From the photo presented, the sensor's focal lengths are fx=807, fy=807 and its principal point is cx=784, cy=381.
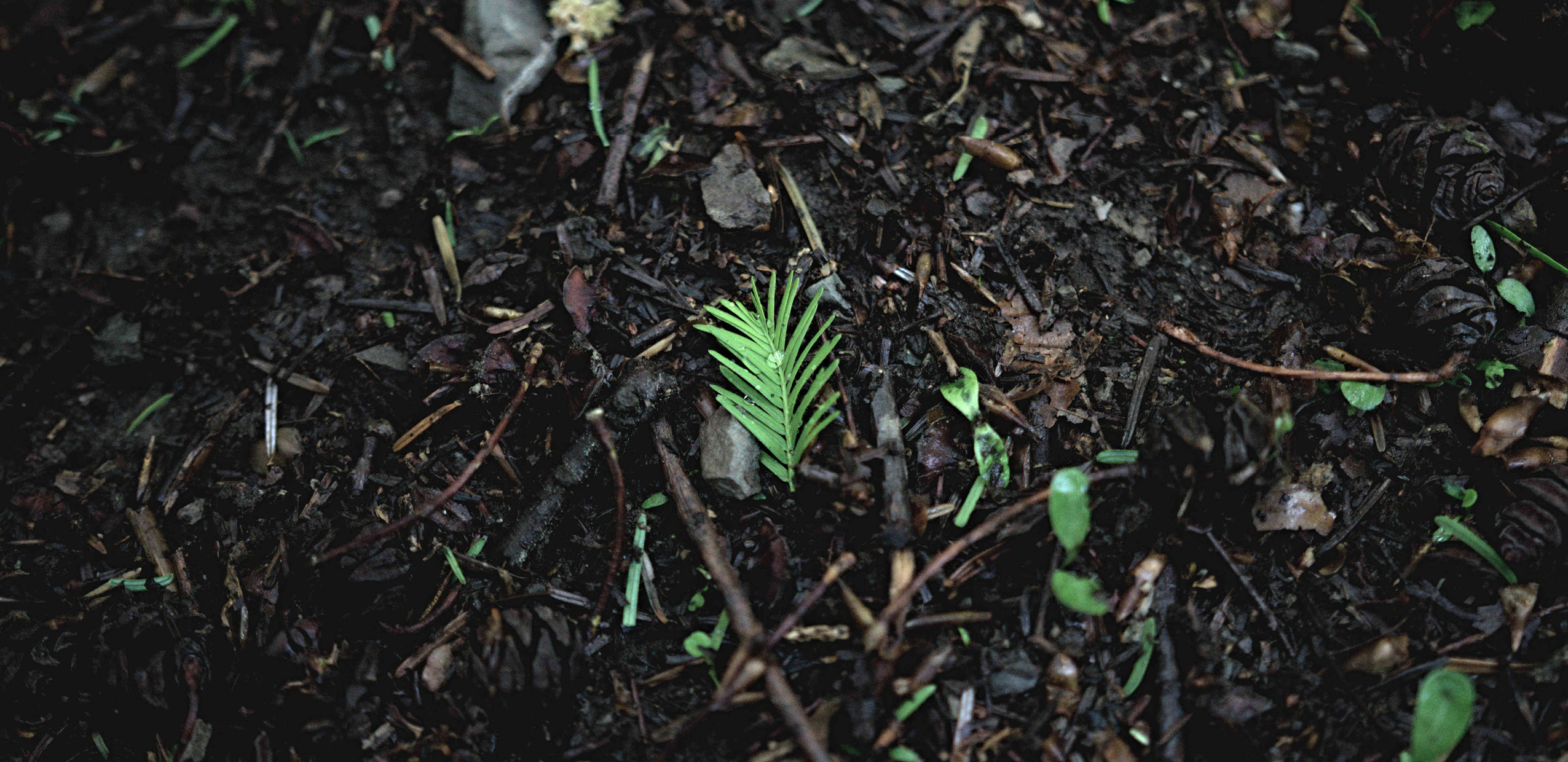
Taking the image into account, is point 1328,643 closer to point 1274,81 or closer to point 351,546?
point 1274,81

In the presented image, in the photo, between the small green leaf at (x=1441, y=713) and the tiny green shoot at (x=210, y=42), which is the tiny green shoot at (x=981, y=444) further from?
the tiny green shoot at (x=210, y=42)

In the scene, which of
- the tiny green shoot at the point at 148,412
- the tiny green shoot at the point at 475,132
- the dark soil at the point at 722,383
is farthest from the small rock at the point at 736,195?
the tiny green shoot at the point at 148,412

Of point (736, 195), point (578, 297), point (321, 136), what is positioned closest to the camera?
point (578, 297)

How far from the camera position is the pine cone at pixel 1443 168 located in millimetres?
2555

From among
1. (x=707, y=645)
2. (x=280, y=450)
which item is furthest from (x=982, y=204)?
(x=280, y=450)

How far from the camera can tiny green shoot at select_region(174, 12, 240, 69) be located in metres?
3.55

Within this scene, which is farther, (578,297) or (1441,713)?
(578,297)

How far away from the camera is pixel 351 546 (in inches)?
87.4

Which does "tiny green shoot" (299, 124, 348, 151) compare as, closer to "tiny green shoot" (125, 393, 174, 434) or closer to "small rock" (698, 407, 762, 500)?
"tiny green shoot" (125, 393, 174, 434)

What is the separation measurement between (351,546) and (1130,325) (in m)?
2.41

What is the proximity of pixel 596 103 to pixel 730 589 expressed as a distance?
75.3 inches

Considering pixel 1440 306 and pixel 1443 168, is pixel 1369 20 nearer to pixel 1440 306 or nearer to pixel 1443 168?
pixel 1443 168

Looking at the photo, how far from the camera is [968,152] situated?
283 centimetres

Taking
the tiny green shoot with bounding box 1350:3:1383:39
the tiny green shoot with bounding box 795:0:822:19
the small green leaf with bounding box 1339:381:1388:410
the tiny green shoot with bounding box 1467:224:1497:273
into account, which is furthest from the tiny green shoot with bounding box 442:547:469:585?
the tiny green shoot with bounding box 1350:3:1383:39
